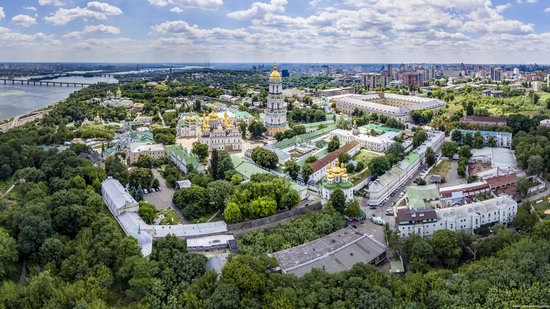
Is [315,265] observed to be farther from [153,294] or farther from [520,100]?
[520,100]

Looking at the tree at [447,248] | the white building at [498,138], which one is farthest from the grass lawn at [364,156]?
the tree at [447,248]

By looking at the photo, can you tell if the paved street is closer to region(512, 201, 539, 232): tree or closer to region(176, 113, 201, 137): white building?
region(176, 113, 201, 137): white building

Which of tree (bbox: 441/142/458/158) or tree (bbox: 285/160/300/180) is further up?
tree (bbox: 441/142/458/158)

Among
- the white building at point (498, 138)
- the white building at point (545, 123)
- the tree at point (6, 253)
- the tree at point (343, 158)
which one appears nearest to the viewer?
the tree at point (6, 253)

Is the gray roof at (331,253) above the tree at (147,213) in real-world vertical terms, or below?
below

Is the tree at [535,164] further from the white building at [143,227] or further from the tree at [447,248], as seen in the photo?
the white building at [143,227]

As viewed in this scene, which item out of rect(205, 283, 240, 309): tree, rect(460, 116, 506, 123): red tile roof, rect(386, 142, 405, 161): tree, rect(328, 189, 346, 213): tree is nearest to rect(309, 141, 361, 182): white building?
rect(386, 142, 405, 161): tree

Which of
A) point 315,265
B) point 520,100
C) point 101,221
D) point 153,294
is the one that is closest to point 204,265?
point 153,294
